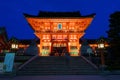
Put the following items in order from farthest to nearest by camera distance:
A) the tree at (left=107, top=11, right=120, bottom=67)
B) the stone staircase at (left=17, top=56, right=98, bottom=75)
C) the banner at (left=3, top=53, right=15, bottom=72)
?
the tree at (left=107, top=11, right=120, bottom=67) → the stone staircase at (left=17, top=56, right=98, bottom=75) → the banner at (left=3, top=53, right=15, bottom=72)

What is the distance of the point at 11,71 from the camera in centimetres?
2789

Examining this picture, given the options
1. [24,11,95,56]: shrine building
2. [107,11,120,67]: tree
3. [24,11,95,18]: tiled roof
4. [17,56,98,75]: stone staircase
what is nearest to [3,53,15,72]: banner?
[17,56,98,75]: stone staircase

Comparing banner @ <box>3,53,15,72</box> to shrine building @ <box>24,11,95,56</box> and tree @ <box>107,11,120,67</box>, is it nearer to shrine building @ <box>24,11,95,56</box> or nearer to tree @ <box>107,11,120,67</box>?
tree @ <box>107,11,120,67</box>

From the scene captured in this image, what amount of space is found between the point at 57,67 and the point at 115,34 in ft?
33.8

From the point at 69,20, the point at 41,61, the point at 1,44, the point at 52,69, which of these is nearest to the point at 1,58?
the point at 41,61

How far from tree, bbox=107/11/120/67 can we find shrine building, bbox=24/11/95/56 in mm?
16380

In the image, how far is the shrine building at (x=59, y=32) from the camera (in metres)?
54.9

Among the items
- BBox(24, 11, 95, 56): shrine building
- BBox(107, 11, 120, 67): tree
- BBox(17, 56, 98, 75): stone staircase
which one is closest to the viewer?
BBox(17, 56, 98, 75): stone staircase

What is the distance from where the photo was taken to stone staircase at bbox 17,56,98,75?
97.5 feet

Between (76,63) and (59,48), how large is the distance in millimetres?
21487

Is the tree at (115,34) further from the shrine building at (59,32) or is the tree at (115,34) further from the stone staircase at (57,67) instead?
the shrine building at (59,32)

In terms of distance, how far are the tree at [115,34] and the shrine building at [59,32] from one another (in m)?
16.4

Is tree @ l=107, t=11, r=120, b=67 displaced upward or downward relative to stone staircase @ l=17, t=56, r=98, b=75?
upward

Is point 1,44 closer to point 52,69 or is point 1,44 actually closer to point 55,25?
point 55,25
